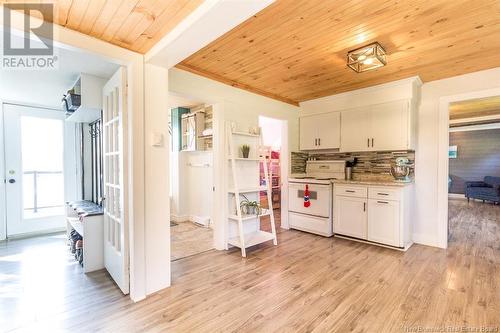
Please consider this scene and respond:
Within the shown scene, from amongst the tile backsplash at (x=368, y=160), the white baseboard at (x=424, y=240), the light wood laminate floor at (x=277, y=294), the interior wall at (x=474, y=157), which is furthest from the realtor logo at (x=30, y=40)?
the interior wall at (x=474, y=157)

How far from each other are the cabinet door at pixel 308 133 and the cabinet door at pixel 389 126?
974 millimetres

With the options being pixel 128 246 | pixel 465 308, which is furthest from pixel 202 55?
pixel 465 308

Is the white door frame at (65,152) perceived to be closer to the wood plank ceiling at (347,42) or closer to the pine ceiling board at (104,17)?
the wood plank ceiling at (347,42)

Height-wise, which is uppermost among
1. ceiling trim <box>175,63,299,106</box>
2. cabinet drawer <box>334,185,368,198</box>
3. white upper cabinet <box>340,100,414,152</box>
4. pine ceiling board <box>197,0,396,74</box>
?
pine ceiling board <box>197,0,396,74</box>

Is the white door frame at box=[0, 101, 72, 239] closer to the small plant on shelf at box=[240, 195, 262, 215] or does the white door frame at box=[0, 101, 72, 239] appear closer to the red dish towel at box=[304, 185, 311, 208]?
the small plant on shelf at box=[240, 195, 262, 215]

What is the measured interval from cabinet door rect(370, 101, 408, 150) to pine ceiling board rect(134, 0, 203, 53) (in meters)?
3.14

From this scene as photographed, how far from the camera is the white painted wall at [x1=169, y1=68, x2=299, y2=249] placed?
116 inches

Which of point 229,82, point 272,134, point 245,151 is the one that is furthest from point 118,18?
point 272,134

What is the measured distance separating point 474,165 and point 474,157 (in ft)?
0.90

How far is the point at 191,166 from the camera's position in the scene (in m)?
5.16

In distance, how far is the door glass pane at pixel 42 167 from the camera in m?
3.95

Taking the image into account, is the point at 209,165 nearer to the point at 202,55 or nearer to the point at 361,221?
the point at 202,55

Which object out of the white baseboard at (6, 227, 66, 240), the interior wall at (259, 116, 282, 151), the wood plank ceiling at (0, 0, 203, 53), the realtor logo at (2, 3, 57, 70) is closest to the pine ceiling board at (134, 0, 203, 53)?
the wood plank ceiling at (0, 0, 203, 53)

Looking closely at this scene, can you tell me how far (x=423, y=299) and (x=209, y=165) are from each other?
3.67 meters
